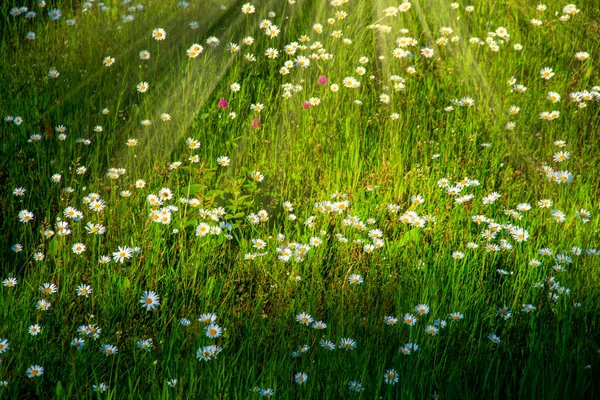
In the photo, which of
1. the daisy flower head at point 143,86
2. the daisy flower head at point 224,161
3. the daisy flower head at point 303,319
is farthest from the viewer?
the daisy flower head at point 143,86

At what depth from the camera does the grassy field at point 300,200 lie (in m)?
2.11

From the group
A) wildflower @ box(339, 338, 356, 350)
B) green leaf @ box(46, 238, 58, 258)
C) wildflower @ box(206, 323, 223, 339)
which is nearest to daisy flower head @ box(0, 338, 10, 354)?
green leaf @ box(46, 238, 58, 258)

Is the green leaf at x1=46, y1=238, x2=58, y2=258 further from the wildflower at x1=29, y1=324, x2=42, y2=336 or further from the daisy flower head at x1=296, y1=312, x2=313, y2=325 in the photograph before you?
the daisy flower head at x1=296, y1=312, x2=313, y2=325

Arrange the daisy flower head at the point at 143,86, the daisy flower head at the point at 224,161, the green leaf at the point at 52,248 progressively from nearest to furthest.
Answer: the green leaf at the point at 52,248
the daisy flower head at the point at 224,161
the daisy flower head at the point at 143,86

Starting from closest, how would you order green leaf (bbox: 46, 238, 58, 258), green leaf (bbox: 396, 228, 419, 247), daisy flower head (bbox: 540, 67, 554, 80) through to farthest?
green leaf (bbox: 46, 238, 58, 258), green leaf (bbox: 396, 228, 419, 247), daisy flower head (bbox: 540, 67, 554, 80)

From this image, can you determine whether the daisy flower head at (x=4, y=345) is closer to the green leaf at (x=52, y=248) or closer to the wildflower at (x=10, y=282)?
the wildflower at (x=10, y=282)

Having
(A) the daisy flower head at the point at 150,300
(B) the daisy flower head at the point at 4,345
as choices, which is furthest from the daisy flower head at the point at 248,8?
(B) the daisy flower head at the point at 4,345

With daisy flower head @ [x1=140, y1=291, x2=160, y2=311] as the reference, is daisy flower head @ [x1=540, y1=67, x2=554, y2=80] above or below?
above

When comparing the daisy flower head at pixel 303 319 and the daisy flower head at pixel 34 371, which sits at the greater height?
the daisy flower head at pixel 303 319

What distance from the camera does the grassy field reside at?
6.91ft

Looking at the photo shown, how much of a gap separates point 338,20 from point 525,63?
1.19 meters

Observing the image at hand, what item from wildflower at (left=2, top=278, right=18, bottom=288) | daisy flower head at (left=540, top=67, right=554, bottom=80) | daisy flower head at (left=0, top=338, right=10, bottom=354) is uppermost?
daisy flower head at (left=540, top=67, right=554, bottom=80)

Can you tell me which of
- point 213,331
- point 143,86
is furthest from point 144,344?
point 143,86

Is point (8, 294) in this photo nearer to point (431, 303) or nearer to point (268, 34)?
point (431, 303)
